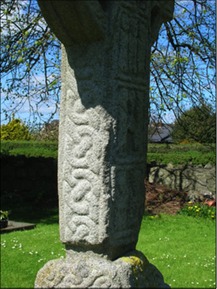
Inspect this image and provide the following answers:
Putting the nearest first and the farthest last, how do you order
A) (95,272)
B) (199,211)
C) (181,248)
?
(95,272)
(181,248)
(199,211)

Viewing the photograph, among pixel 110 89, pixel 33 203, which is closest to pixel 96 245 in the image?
pixel 110 89

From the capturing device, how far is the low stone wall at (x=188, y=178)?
1219 cm

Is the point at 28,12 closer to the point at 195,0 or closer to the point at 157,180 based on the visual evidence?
the point at 195,0

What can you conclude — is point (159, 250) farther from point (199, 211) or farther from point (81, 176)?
point (81, 176)

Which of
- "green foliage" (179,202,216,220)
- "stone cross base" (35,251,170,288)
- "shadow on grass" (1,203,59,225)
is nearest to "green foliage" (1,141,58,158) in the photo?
"shadow on grass" (1,203,59,225)

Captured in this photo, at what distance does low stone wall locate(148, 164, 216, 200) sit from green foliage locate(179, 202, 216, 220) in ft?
2.77

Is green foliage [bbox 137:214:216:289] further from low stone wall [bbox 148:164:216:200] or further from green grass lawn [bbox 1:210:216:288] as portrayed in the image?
low stone wall [bbox 148:164:216:200]

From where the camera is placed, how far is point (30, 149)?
13.4 metres

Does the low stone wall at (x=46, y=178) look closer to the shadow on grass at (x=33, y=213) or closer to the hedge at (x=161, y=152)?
→ the hedge at (x=161, y=152)

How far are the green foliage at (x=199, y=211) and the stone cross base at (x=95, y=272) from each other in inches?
313

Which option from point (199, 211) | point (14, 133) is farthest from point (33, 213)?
point (14, 133)

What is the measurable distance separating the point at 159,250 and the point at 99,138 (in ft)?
16.1

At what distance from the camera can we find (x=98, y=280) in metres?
2.75

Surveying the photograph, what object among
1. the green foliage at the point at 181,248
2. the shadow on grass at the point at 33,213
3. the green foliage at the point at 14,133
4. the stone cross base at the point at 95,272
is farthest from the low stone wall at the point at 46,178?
the stone cross base at the point at 95,272
